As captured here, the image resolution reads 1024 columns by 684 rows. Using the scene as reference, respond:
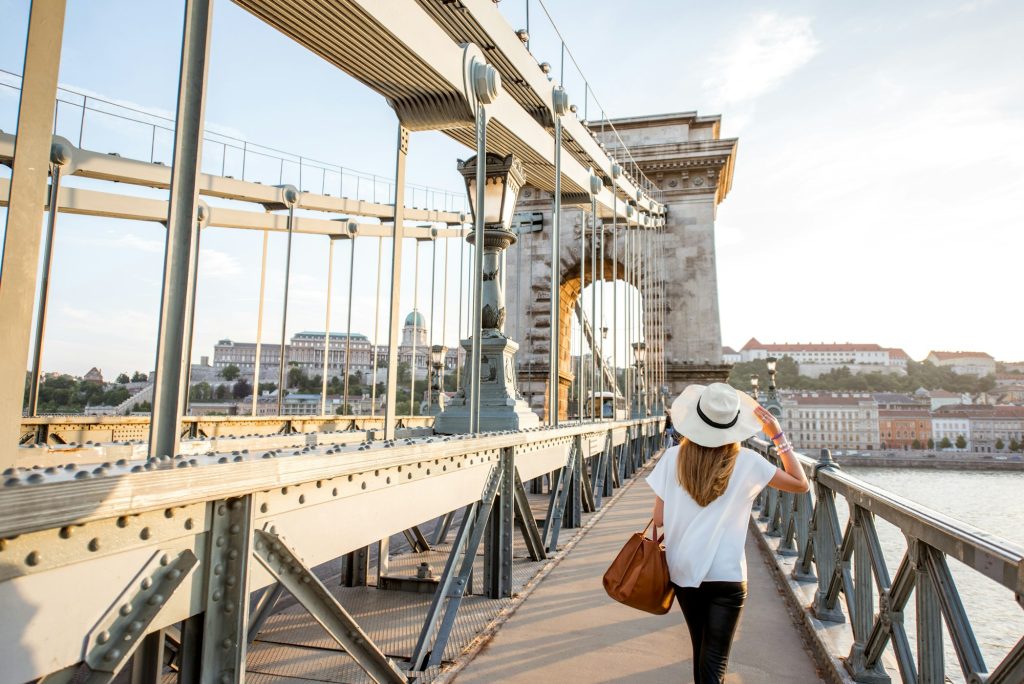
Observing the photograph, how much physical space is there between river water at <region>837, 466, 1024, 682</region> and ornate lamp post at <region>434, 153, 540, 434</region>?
2.69m

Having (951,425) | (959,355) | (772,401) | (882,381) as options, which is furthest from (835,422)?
(959,355)

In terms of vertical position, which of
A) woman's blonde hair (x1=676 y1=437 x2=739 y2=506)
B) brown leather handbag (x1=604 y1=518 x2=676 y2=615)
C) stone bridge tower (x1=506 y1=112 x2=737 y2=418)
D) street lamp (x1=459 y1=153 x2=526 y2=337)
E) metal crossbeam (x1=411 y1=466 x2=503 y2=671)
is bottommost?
metal crossbeam (x1=411 y1=466 x2=503 y2=671)

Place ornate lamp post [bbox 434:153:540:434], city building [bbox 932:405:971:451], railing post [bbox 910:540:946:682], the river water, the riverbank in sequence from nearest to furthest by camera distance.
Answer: railing post [bbox 910:540:946:682], the river water, ornate lamp post [bbox 434:153:540:434], the riverbank, city building [bbox 932:405:971:451]

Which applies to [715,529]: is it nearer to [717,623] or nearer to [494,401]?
[717,623]

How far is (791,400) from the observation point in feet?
157

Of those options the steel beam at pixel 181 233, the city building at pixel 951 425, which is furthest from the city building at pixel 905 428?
the steel beam at pixel 181 233

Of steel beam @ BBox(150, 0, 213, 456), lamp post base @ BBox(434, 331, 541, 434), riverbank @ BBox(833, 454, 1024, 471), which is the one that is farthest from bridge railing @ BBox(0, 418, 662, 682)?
riverbank @ BBox(833, 454, 1024, 471)

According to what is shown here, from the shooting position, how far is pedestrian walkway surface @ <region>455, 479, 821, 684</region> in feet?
9.82

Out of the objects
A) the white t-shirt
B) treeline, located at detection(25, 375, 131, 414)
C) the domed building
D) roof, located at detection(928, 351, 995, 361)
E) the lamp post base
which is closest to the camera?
the white t-shirt

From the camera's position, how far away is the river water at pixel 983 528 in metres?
4.12

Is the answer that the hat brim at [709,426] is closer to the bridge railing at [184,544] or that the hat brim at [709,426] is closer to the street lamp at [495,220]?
the bridge railing at [184,544]

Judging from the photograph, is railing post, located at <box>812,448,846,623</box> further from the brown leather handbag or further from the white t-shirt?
the brown leather handbag

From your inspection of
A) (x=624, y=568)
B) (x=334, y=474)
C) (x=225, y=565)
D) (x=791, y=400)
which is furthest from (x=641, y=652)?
(x=791, y=400)

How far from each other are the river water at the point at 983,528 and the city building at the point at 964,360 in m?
61.3
